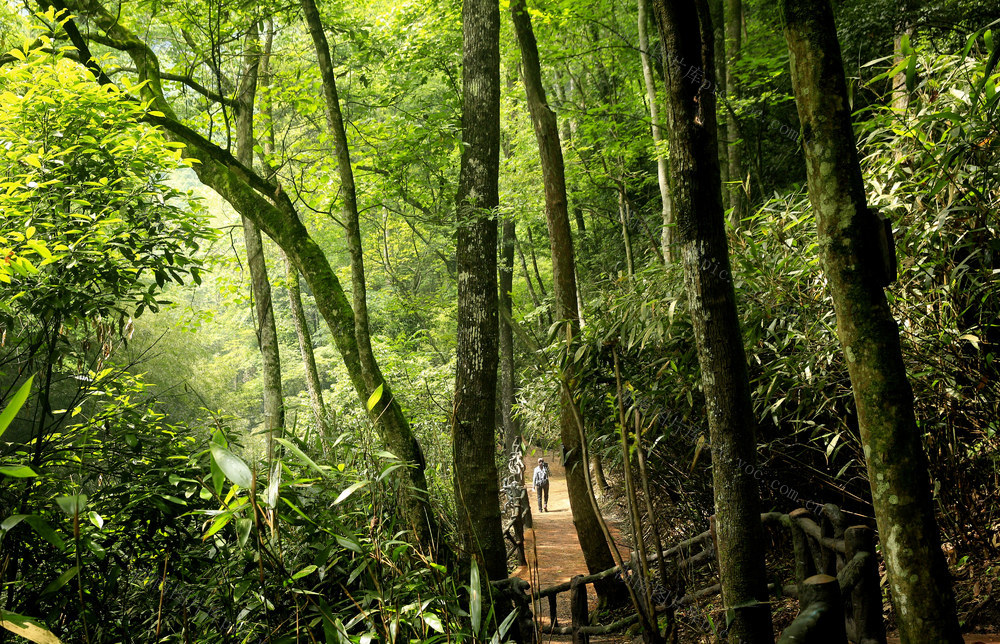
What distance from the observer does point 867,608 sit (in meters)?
2.47

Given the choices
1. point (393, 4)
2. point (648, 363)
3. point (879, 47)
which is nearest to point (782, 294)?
point (648, 363)

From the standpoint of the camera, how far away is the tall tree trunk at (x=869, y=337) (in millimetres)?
2014

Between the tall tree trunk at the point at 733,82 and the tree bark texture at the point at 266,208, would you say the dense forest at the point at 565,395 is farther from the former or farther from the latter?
the tall tree trunk at the point at 733,82

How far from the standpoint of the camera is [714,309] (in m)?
2.40

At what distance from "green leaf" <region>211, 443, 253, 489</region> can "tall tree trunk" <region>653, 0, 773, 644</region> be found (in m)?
1.69

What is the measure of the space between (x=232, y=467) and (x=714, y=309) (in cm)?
180

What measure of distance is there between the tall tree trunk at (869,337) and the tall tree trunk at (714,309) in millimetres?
352

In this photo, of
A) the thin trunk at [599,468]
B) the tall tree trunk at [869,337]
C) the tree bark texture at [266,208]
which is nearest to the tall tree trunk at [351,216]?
the tree bark texture at [266,208]

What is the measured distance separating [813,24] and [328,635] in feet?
8.55

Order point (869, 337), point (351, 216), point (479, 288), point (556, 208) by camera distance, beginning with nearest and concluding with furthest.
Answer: point (869, 337), point (479, 288), point (351, 216), point (556, 208)

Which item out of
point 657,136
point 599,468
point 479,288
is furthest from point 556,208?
point 657,136

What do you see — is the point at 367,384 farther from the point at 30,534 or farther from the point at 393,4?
the point at 393,4

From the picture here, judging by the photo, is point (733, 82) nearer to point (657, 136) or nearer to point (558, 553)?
point (657, 136)

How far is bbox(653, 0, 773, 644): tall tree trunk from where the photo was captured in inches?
90.0
